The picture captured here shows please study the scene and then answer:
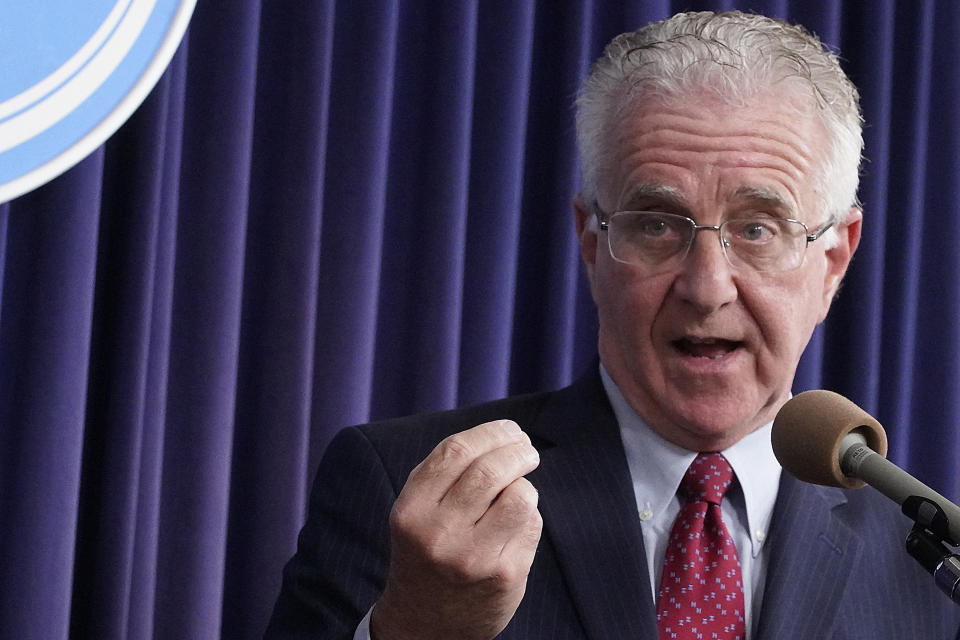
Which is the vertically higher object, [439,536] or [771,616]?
[439,536]

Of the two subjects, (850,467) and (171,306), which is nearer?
(850,467)

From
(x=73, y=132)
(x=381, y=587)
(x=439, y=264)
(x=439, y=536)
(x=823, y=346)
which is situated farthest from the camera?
(x=823, y=346)

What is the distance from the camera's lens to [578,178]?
181 centimetres

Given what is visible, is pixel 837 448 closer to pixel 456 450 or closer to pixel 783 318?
pixel 456 450

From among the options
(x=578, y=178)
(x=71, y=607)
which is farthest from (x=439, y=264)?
(x=71, y=607)

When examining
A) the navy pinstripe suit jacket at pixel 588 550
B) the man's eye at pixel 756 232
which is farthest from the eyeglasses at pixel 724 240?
the navy pinstripe suit jacket at pixel 588 550

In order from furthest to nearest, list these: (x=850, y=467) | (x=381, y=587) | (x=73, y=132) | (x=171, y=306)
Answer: (x=171, y=306) → (x=73, y=132) → (x=381, y=587) → (x=850, y=467)

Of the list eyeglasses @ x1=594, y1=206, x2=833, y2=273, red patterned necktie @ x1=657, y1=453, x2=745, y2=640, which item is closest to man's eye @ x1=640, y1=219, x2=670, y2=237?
eyeglasses @ x1=594, y1=206, x2=833, y2=273

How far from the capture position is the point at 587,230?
5.14 feet

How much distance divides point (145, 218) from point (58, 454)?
342 millimetres

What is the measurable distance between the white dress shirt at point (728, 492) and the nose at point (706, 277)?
0.19 m

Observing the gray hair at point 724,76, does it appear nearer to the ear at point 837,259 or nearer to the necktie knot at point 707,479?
the ear at point 837,259

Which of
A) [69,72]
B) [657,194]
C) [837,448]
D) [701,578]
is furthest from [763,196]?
[69,72]

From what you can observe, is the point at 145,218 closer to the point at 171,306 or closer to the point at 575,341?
the point at 171,306
